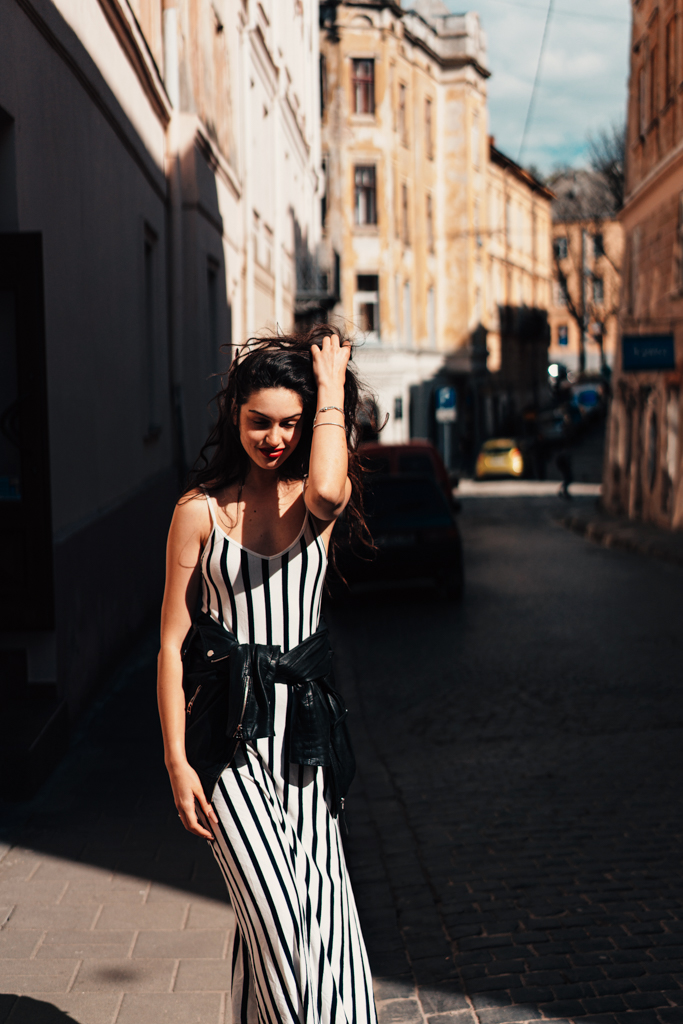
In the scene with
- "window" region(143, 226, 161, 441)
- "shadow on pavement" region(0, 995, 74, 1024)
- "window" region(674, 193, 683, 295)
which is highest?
"window" region(674, 193, 683, 295)

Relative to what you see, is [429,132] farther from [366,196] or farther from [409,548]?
[409,548]

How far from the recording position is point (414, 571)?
45.1ft

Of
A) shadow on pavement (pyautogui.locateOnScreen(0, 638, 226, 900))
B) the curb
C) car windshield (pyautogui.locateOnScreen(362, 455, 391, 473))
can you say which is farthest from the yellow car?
shadow on pavement (pyautogui.locateOnScreen(0, 638, 226, 900))

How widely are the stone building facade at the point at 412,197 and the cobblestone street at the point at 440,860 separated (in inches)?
1289

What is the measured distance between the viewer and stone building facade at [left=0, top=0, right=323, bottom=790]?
21.5 ft

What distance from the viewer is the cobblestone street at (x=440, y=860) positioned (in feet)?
12.8

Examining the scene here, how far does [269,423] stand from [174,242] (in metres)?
10.8

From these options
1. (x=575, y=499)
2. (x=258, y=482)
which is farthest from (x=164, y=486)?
(x=575, y=499)

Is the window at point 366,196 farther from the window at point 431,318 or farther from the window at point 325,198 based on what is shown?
the window at point 431,318

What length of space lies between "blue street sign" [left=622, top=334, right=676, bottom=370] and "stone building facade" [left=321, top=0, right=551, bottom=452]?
19753mm

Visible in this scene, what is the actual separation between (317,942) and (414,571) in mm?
11110

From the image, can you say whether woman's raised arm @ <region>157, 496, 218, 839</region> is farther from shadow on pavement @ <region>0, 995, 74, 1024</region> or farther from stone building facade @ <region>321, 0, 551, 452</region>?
stone building facade @ <region>321, 0, 551, 452</region>

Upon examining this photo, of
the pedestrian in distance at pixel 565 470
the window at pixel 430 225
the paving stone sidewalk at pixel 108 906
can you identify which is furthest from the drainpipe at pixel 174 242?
the window at pixel 430 225

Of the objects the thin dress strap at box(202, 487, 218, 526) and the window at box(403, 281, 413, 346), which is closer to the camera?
the thin dress strap at box(202, 487, 218, 526)
